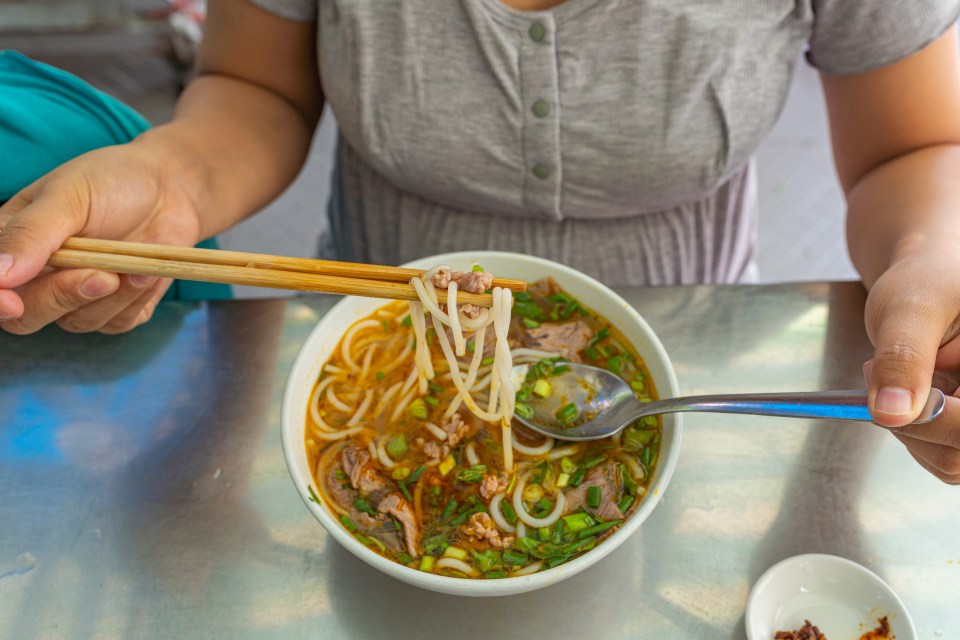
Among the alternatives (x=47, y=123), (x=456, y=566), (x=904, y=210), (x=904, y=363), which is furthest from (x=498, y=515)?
(x=47, y=123)

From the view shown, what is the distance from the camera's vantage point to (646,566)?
1.39 m

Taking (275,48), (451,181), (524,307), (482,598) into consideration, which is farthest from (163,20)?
(482,598)

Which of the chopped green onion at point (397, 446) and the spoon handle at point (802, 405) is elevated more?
the spoon handle at point (802, 405)

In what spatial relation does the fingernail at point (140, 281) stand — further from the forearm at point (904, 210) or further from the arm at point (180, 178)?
the forearm at point (904, 210)

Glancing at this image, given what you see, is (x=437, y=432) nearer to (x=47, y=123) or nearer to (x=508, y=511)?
(x=508, y=511)

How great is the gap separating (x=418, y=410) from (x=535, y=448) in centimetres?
25

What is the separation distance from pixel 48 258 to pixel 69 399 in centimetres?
48

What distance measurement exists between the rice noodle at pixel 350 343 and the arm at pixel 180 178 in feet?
1.40

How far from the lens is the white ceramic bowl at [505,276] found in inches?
44.4

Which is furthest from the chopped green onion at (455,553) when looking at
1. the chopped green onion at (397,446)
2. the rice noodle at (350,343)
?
the rice noodle at (350,343)

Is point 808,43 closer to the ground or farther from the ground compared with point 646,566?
farther from the ground

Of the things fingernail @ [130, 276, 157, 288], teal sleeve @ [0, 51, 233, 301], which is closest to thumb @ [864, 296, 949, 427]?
fingernail @ [130, 276, 157, 288]

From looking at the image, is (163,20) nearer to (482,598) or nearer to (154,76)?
(154,76)

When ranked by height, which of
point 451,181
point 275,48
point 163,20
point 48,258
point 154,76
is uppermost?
point 275,48
